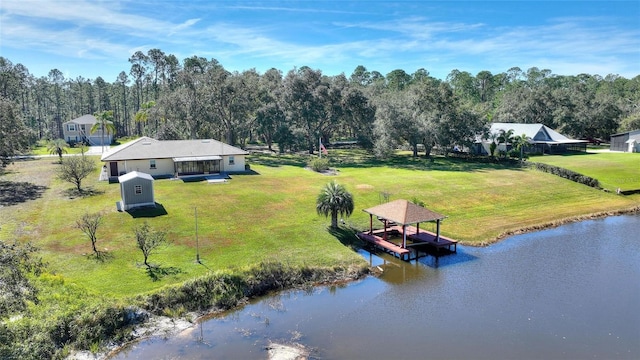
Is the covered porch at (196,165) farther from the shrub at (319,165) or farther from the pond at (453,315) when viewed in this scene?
the pond at (453,315)

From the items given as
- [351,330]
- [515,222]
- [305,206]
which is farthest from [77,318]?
[515,222]

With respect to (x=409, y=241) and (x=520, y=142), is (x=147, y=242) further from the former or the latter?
(x=520, y=142)

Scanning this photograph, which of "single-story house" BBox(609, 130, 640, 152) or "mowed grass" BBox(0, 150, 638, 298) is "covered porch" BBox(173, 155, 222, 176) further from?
"single-story house" BBox(609, 130, 640, 152)

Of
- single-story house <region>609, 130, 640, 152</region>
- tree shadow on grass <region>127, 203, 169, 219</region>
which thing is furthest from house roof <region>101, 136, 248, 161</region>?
single-story house <region>609, 130, 640, 152</region>

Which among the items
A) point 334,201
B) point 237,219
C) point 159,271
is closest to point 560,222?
point 334,201

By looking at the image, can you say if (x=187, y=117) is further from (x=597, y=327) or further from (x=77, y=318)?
(x=597, y=327)

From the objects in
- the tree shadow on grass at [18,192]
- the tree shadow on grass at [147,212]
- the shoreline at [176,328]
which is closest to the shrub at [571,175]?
the shoreline at [176,328]
